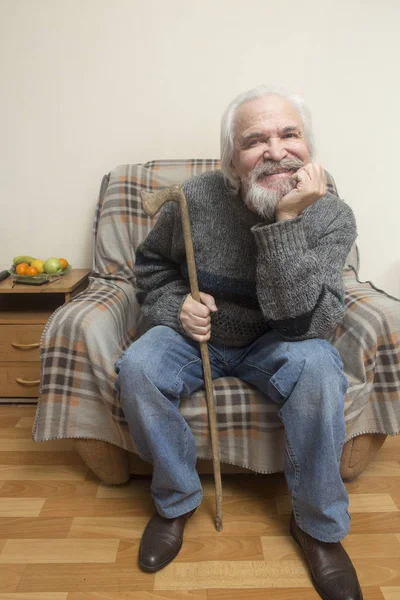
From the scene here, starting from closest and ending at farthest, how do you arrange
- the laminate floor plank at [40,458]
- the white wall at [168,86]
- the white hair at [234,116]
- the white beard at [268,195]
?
the white beard at [268,195], the white hair at [234,116], the laminate floor plank at [40,458], the white wall at [168,86]

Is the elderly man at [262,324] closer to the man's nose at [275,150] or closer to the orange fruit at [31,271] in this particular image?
the man's nose at [275,150]

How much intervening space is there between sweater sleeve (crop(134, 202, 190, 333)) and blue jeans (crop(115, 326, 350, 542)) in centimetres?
12

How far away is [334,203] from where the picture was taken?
4.22 feet

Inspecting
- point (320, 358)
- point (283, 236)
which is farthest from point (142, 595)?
point (283, 236)

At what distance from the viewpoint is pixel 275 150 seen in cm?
115

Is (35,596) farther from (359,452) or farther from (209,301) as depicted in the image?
(359,452)

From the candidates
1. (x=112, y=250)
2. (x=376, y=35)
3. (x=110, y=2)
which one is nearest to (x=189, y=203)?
(x=112, y=250)

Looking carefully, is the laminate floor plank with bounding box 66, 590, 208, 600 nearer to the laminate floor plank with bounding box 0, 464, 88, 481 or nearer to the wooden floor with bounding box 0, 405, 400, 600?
the wooden floor with bounding box 0, 405, 400, 600

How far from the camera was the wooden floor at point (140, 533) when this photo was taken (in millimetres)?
1050

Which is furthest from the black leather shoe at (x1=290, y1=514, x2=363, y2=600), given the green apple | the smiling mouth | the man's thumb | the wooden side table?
the green apple

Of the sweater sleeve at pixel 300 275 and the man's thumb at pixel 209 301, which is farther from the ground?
the sweater sleeve at pixel 300 275

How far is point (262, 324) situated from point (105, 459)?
617mm

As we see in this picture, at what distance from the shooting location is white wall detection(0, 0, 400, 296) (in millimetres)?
1831

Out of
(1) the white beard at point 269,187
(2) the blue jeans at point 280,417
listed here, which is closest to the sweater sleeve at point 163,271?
(2) the blue jeans at point 280,417
